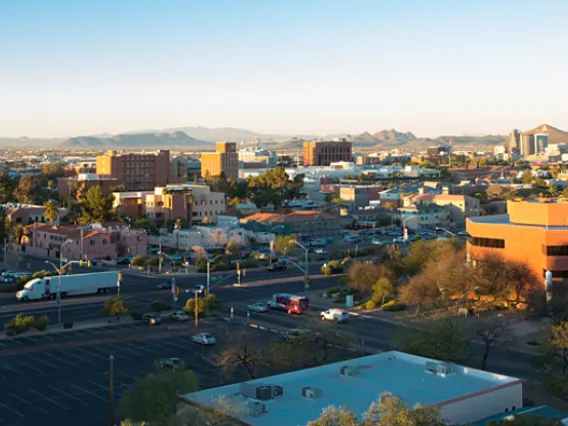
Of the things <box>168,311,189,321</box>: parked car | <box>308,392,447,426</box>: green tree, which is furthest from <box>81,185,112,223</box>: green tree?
<box>308,392,447,426</box>: green tree

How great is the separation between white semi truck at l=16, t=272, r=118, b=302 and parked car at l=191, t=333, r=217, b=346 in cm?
1253

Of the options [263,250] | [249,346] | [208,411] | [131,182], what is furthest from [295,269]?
[131,182]

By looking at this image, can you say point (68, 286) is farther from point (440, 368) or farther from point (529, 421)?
point (529, 421)

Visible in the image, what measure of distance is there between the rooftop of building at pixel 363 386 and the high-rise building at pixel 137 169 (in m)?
93.3

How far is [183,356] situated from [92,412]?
7.45 m

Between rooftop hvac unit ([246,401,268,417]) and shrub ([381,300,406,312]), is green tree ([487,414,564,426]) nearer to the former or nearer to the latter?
rooftop hvac unit ([246,401,268,417])

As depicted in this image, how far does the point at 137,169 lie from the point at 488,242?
81.2 m

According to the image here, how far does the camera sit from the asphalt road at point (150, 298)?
42.5 m

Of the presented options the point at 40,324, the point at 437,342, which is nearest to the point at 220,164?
the point at 40,324

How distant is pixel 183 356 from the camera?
32.7 meters

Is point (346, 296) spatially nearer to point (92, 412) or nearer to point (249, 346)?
point (249, 346)

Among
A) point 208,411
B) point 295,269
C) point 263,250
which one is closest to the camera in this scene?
point 208,411

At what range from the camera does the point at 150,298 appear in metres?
47.0

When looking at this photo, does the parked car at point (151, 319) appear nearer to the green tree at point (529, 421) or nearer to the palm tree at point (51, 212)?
the green tree at point (529, 421)
